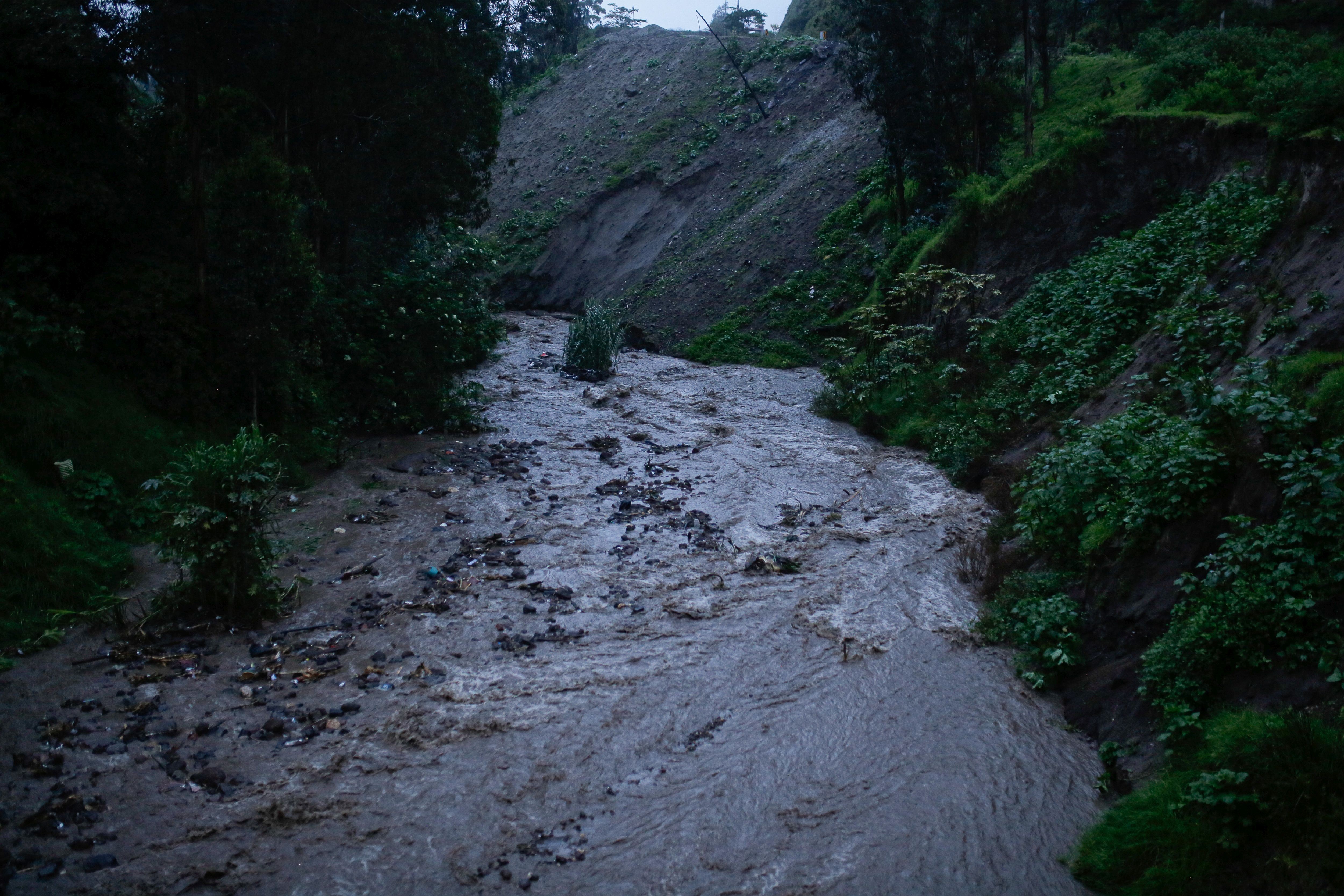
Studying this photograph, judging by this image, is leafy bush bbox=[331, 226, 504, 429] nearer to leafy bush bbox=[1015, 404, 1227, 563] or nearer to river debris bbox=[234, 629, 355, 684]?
river debris bbox=[234, 629, 355, 684]

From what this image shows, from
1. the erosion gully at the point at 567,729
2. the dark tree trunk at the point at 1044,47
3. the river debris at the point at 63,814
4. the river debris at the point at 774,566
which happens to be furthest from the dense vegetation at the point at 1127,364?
the river debris at the point at 63,814

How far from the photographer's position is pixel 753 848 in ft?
16.7

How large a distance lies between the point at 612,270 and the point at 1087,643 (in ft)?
82.4

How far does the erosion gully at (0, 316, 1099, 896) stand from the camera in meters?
4.94

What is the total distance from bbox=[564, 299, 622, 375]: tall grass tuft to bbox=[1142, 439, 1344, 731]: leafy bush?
50.5 ft

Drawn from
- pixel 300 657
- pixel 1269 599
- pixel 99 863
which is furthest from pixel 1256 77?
pixel 99 863

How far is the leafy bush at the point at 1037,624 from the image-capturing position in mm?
6703

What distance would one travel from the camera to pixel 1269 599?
5199 mm

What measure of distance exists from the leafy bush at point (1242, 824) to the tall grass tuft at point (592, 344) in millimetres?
16153

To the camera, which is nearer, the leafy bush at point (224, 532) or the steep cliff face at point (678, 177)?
the leafy bush at point (224, 532)

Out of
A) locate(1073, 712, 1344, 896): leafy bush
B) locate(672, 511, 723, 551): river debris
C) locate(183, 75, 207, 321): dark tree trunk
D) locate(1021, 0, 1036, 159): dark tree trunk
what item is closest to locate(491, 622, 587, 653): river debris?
locate(672, 511, 723, 551): river debris

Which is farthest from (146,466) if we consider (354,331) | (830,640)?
(830,640)

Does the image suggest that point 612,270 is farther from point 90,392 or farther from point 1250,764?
point 1250,764

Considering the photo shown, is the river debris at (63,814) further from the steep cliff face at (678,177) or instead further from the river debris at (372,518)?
the steep cliff face at (678,177)
